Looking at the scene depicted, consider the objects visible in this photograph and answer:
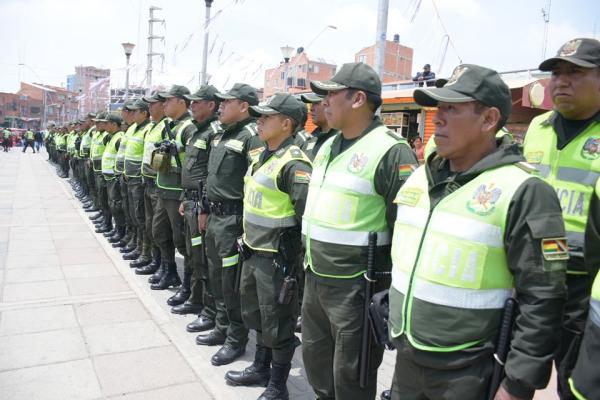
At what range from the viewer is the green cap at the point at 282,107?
337 cm

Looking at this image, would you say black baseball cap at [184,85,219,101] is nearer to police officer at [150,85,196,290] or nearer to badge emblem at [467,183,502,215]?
police officer at [150,85,196,290]

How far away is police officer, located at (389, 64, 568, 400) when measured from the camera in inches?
62.7

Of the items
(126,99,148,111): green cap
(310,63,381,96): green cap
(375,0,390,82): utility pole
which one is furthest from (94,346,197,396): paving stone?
(375,0,390,82): utility pole

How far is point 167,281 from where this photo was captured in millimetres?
5855

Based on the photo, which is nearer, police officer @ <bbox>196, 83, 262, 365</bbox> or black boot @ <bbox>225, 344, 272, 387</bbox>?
black boot @ <bbox>225, 344, 272, 387</bbox>

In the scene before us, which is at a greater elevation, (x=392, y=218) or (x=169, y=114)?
(x=169, y=114)

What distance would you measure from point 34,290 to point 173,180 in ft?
6.86

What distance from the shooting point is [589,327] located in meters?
1.40

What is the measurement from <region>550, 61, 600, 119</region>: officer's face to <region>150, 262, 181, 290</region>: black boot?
15.5 feet

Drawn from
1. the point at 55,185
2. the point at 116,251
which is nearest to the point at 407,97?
the point at 116,251

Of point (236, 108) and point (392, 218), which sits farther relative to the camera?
point (236, 108)

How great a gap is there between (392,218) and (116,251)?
6301mm

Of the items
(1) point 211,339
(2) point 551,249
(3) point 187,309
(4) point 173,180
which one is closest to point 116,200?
(4) point 173,180

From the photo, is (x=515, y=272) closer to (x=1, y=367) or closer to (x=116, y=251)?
(x=1, y=367)
